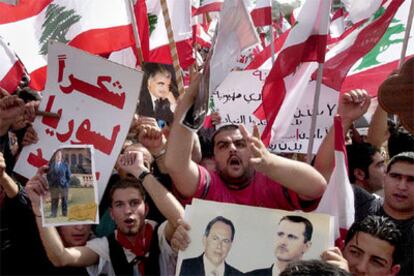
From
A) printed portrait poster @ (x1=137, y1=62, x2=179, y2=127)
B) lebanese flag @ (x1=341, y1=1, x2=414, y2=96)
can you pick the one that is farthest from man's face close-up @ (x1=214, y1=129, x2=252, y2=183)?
lebanese flag @ (x1=341, y1=1, x2=414, y2=96)

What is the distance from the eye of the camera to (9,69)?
432 centimetres

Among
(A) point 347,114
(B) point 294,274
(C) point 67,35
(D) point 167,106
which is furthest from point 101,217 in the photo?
(B) point 294,274

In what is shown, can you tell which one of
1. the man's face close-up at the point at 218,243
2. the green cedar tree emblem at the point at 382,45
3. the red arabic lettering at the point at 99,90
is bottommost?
the man's face close-up at the point at 218,243

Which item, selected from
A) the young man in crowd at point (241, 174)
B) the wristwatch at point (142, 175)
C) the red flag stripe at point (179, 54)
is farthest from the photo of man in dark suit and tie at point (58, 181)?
the red flag stripe at point (179, 54)

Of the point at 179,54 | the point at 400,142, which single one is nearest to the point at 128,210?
the point at 400,142

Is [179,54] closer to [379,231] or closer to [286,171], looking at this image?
[286,171]

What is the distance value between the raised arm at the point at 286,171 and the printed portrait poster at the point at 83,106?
3.37ft

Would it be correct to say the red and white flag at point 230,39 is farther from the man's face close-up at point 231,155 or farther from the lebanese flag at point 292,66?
the man's face close-up at point 231,155

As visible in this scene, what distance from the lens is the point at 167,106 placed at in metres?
4.46

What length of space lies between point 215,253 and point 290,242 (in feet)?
0.93

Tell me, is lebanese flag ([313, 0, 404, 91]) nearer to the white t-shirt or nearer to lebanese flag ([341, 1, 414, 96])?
lebanese flag ([341, 1, 414, 96])

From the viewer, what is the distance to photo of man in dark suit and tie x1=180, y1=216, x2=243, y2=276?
2734mm

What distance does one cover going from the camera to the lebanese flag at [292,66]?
358 cm

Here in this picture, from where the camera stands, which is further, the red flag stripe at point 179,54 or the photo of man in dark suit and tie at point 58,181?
the red flag stripe at point 179,54
